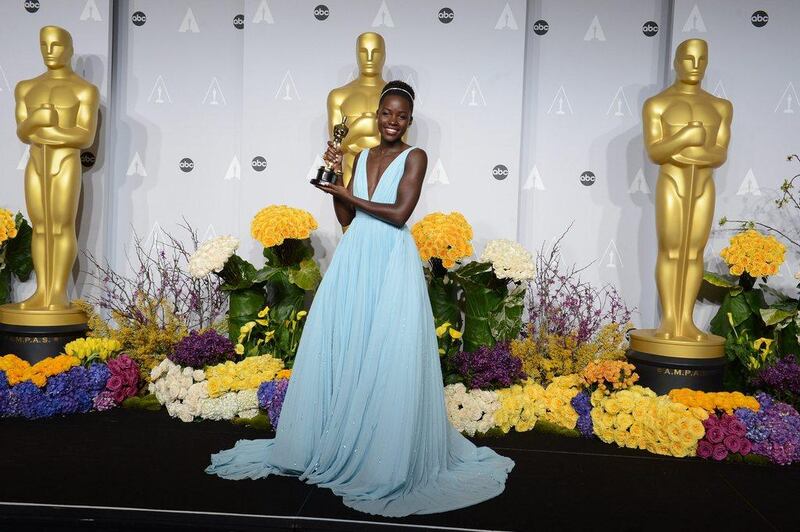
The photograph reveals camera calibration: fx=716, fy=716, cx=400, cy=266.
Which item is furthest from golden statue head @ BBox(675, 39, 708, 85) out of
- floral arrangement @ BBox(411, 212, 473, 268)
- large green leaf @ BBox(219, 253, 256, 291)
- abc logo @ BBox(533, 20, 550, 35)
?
large green leaf @ BBox(219, 253, 256, 291)

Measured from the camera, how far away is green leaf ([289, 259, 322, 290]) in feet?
14.7

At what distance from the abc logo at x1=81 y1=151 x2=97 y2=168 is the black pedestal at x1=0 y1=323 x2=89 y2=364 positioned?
1.41 meters

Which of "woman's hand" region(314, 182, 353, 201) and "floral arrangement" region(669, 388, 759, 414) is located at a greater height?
"woman's hand" region(314, 182, 353, 201)

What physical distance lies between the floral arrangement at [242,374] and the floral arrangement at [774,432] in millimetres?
2586

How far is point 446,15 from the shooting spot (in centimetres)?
509

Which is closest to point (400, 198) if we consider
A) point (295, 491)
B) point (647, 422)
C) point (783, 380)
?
point (295, 491)

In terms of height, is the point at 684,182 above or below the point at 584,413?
above

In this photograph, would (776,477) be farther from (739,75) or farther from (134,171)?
(134,171)

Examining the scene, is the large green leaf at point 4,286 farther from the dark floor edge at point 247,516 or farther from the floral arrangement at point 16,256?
the dark floor edge at point 247,516

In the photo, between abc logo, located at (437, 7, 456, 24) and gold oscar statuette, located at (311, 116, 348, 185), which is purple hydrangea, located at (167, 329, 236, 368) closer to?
gold oscar statuette, located at (311, 116, 348, 185)

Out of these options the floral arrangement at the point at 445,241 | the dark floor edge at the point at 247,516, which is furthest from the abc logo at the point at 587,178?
the dark floor edge at the point at 247,516

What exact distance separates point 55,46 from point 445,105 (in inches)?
104

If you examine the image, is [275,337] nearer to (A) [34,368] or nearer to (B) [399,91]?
(A) [34,368]

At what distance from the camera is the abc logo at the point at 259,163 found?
517 cm
